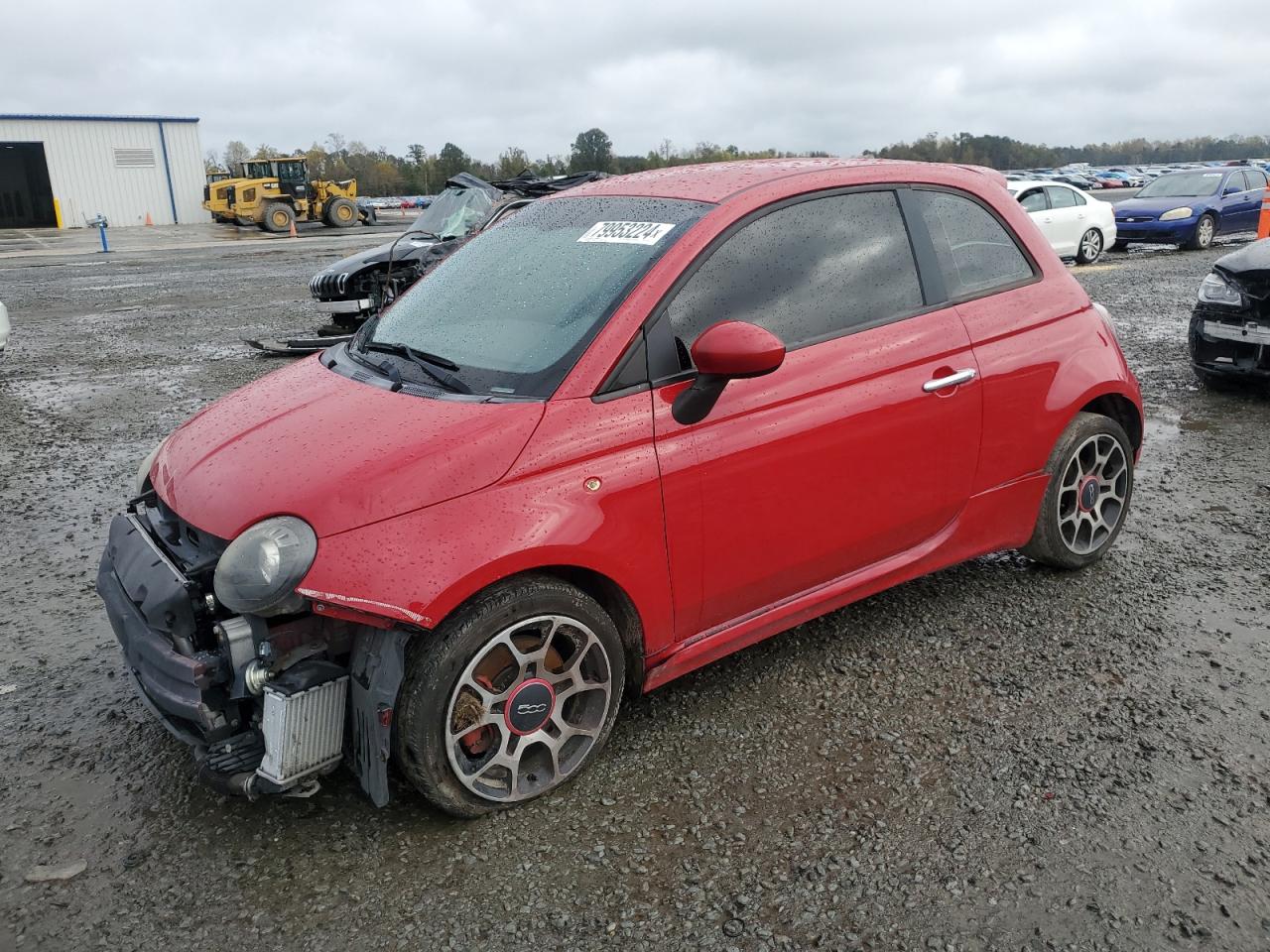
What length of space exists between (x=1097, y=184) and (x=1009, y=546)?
56396 mm

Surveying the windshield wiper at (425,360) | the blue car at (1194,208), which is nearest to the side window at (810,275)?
the windshield wiper at (425,360)

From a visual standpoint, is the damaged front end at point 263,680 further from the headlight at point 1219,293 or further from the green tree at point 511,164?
the green tree at point 511,164

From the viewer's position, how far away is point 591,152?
56906 millimetres

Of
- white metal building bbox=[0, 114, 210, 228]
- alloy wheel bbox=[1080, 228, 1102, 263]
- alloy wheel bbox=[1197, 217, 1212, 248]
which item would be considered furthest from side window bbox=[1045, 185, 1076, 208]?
white metal building bbox=[0, 114, 210, 228]

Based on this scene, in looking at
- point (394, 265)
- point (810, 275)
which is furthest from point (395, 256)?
point (810, 275)

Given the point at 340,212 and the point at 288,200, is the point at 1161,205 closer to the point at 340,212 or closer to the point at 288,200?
the point at 340,212

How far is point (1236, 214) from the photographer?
18797 mm

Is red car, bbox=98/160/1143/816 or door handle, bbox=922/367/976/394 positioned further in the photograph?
door handle, bbox=922/367/976/394

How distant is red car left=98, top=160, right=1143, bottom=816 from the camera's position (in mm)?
2576

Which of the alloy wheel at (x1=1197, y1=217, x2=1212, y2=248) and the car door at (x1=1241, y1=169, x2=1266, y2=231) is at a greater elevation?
the car door at (x1=1241, y1=169, x2=1266, y2=231)

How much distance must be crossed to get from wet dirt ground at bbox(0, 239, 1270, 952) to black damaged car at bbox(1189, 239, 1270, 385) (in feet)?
9.25

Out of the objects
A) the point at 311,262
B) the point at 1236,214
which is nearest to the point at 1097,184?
the point at 1236,214

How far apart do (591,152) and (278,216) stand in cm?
2582

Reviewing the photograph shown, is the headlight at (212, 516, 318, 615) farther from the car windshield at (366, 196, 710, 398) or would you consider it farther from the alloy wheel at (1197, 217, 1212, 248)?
the alloy wheel at (1197, 217, 1212, 248)
